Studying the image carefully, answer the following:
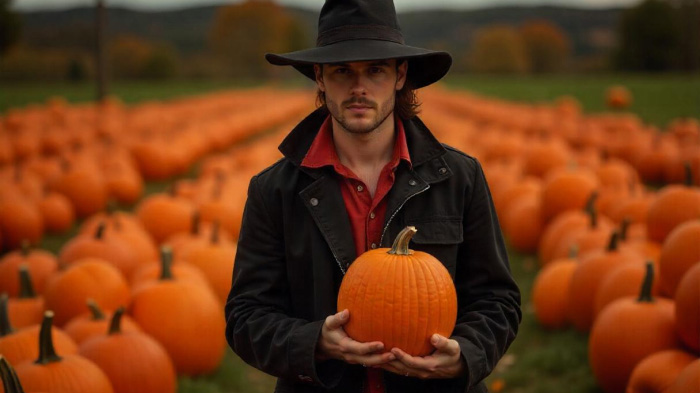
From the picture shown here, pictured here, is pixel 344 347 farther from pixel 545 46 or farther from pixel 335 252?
pixel 545 46

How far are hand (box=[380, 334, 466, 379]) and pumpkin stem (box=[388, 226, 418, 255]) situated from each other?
0.93 ft

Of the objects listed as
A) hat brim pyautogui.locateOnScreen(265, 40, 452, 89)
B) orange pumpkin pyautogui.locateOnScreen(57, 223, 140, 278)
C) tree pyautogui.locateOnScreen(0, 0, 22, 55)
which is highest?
tree pyautogui.locateOnScreen(0, 0, 22, 55)

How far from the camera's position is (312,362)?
2389 millimetres

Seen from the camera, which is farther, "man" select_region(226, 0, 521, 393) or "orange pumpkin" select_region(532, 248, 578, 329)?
"orange pumpkin" select_region(532, 248, 578, 329)

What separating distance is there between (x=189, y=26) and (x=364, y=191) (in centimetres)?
16582

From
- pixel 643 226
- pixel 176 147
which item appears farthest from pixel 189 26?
Result: pixel 643 226

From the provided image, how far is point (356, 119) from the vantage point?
2.52 meters

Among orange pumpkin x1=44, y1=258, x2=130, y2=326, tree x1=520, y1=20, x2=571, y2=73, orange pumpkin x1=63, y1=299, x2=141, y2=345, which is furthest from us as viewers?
tree x1=520, y1=20, x2=571, y2=73

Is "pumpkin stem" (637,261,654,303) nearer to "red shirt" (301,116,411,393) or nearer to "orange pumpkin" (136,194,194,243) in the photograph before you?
"red shirt" (301,116,411,393)

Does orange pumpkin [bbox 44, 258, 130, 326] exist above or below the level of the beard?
below

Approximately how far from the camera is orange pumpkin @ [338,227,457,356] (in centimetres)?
241

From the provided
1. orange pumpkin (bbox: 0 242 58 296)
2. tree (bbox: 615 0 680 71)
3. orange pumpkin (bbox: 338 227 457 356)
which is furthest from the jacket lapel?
tree (bbox: 615 0 680 71)

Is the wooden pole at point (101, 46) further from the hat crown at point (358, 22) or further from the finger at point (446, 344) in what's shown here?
the finger at point (446, 344)

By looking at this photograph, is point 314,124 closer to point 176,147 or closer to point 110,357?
point 110,357
